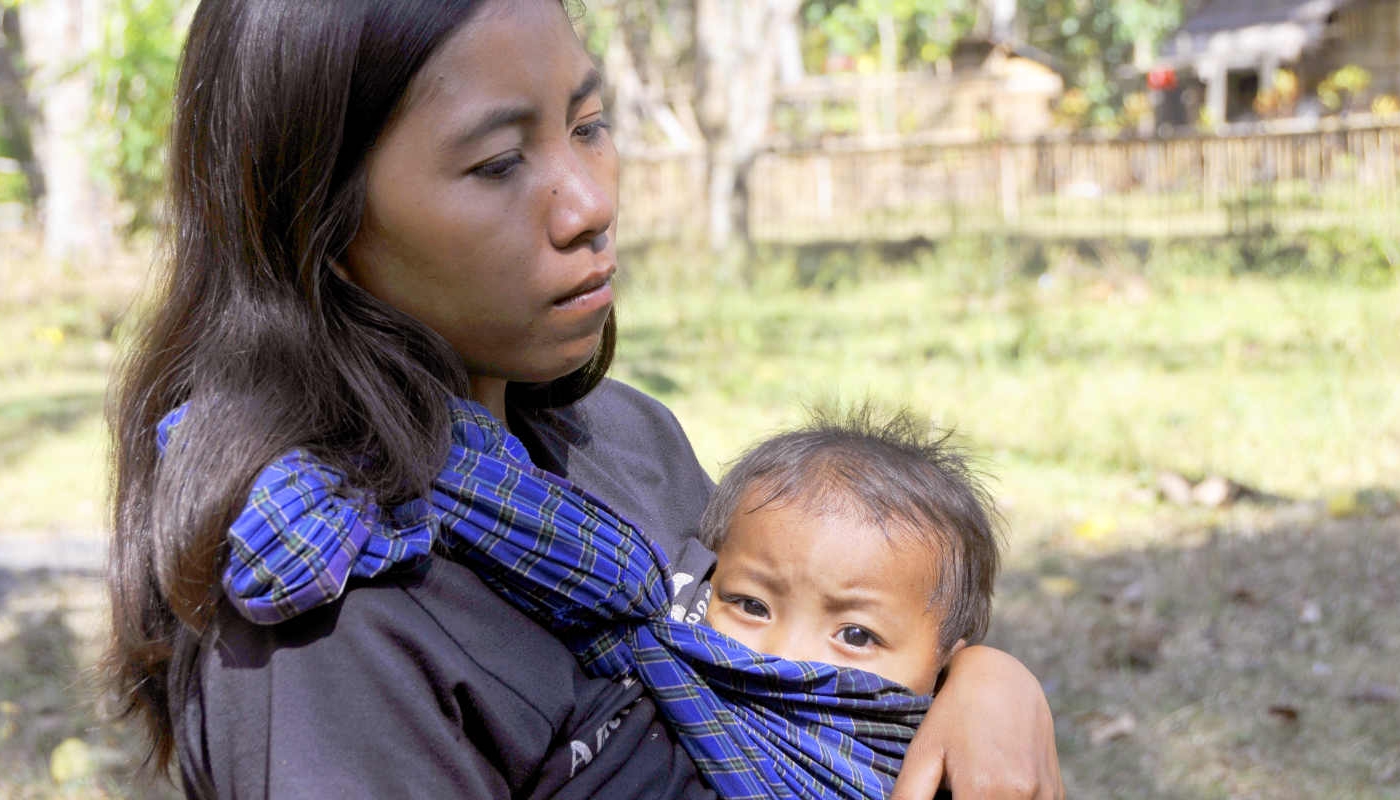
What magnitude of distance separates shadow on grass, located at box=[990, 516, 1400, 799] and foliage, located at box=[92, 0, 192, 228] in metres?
5.63

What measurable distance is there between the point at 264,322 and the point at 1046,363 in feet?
22.5

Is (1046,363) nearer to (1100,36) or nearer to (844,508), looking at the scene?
(844,508)

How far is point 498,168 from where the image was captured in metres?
1.46

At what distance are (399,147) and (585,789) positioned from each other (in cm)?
68

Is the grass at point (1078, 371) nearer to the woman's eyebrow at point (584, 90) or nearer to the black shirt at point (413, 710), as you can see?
the woman's eyebrow at point (584, 90)

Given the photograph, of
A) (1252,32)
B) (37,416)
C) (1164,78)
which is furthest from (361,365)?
(1164,78)

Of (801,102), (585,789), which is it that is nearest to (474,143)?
(585,789)

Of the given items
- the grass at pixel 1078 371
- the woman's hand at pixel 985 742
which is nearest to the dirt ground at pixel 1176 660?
the grass at pixel 1078 371

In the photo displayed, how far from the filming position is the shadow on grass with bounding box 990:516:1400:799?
11.7 feet

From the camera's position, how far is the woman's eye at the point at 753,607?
1950mm

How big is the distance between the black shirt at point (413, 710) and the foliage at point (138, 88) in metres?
7.01

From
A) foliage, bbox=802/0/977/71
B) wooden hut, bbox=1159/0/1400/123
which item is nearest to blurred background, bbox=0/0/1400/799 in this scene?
wooden hut, bbox=1159/0/1400/123

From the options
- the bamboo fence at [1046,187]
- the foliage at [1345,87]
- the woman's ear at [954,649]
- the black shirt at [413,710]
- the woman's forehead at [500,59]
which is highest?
the woman's forehead at [500,59]

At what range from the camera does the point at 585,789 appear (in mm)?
1465
